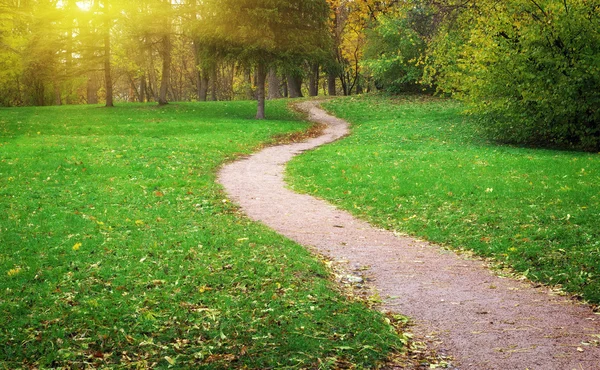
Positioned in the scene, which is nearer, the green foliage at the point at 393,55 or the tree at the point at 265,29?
the tree at the point at 265,29

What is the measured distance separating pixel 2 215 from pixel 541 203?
11.1 m

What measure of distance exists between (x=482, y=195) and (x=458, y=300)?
19.3 feet

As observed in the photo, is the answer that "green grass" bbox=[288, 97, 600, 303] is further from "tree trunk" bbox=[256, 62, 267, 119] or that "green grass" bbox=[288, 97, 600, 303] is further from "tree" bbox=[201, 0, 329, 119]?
"tree trunk" bbox=[256, 62, 267, 119]

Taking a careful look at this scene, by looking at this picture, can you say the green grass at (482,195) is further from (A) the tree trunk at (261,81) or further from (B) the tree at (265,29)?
(A) the tree trunk at (261,81)

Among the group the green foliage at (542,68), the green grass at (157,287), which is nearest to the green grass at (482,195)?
the green foliage at (542,68)

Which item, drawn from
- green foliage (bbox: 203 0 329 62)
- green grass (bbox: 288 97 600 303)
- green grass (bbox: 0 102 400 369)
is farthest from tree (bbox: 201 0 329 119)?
green grass (bbox: 0 102 400 369)

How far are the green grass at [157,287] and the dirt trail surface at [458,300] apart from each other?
71cm

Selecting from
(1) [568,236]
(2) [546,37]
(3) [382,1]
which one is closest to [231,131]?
(2) [546,37]

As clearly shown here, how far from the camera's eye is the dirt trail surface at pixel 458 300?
521 cm

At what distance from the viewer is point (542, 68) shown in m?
20.0

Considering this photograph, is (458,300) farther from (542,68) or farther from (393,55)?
(393,55)

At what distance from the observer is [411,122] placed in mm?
28969

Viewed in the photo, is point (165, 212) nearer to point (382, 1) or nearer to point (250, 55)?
point (250, 55)

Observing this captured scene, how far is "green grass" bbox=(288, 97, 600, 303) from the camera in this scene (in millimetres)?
8367
